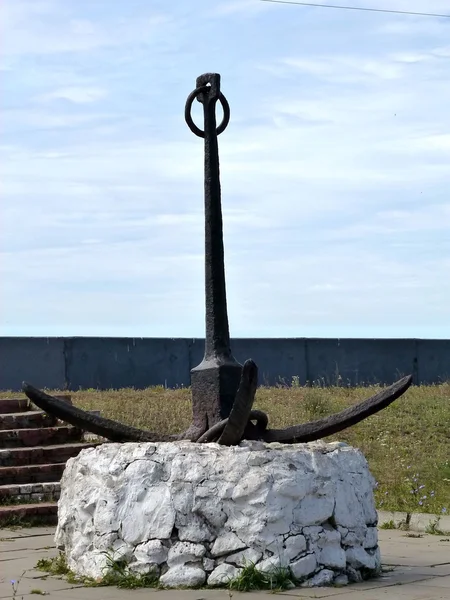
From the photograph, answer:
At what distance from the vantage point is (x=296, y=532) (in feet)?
18.0

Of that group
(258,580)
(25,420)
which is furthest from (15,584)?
(25,420)

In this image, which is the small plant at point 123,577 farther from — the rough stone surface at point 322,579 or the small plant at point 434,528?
the small plant at point 434,528

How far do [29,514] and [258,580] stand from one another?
11.8ft

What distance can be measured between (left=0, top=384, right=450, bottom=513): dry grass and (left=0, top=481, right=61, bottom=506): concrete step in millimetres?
2483

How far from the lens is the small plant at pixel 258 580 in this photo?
5316 millimetres

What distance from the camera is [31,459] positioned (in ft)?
31.4

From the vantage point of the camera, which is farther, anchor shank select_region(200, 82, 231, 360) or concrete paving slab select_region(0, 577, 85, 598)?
anchor shank select_region(200, 82, 231, 360)

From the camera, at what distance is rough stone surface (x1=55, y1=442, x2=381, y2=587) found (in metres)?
5.45

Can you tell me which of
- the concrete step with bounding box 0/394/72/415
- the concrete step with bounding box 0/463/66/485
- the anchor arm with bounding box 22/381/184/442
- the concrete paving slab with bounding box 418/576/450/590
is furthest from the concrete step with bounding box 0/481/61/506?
the concrete paving slab with bounding box 418/576/450/590

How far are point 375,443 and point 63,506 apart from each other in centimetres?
578

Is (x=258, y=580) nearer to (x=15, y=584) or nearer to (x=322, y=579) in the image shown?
(x=322, y=579)

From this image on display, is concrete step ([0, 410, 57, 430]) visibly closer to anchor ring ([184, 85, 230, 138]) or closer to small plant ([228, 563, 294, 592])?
anchor ring ([184, 85, 230, 138])

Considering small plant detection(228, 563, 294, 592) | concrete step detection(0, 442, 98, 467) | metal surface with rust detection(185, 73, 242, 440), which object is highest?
metal surface with rust detection(185, 73, 242, 440)

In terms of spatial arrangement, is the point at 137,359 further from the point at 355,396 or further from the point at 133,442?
the point at 133,442
